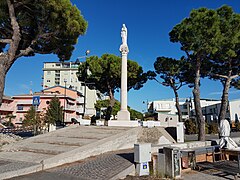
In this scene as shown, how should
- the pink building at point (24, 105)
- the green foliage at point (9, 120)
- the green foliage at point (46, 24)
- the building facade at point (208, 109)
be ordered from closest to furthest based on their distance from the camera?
the green foliage at point (46, 24)
the green foliage at point (9, 120)
the pink building at point (24, 105)
the building facade at point (208, 109)

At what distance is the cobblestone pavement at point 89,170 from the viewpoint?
4.89 metres

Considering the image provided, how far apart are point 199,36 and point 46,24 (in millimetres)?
9846

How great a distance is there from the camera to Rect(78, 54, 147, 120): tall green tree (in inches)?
882

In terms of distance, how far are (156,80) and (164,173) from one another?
1661 centimetres

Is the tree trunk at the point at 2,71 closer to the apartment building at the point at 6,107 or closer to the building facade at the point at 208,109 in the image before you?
the building facade at the point at 208,109

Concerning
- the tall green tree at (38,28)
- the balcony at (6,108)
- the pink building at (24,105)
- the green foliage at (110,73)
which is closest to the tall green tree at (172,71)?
the green foliage at (110,73)

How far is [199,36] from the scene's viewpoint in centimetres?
1422

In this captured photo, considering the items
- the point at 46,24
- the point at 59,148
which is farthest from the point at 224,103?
the point at 46,24

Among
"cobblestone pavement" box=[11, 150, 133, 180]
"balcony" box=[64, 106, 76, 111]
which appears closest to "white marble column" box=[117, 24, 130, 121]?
"cobblestone pavement" box=[11, 150, 133, 180]

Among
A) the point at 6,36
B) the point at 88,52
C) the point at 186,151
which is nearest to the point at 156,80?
the point at 88,52

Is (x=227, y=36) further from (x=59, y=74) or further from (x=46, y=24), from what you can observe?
(x=59, y=74)

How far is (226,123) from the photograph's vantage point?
6.81 metres

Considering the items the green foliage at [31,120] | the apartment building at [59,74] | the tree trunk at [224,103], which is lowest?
the green foliage at [31,120]

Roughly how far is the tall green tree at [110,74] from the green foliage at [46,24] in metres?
9.02
